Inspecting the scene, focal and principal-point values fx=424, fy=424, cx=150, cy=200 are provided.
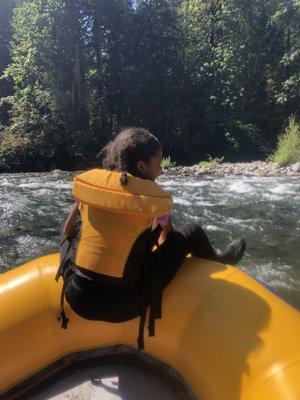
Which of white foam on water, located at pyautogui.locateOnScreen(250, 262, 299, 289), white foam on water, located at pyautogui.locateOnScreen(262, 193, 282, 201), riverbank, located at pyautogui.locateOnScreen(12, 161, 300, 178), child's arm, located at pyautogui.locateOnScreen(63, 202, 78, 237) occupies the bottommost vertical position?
riverbank, located at pyautogui.locateOnScreen(12, 161, 300, 178)

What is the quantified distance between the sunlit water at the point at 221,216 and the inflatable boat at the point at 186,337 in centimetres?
96

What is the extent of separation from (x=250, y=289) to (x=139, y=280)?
486 mm

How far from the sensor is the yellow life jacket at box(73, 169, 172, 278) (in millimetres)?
1626

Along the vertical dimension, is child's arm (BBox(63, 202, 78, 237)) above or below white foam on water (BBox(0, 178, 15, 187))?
above

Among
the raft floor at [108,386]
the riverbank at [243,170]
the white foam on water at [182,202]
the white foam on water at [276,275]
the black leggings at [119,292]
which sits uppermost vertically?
the black leggings at [119,292]

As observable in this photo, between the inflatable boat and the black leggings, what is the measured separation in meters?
0.09

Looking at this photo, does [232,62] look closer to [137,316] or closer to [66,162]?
[66,162]

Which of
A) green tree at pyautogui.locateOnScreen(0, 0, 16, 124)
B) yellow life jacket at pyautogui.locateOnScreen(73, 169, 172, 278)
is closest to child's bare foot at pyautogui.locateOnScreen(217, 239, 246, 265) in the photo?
yellow life jacket at pyautogui.locateOnScreen(73, 169, 172, 278)

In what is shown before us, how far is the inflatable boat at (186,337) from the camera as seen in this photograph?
157 centimetres

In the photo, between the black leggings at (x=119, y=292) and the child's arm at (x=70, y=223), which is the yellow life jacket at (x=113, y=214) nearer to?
the black leggings at (x=119, y=292)

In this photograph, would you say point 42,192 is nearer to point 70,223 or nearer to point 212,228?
point 212,228

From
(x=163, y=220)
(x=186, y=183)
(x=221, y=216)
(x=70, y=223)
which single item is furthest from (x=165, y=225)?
(x=186, y=183)

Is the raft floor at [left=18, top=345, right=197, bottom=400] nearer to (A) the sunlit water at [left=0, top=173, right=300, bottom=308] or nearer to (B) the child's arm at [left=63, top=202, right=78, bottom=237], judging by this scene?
(B) the child's arm at [left=63, top=202, right=78, bottom=237]

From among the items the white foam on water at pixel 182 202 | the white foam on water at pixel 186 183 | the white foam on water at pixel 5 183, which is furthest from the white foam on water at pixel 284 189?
the white foam on water at pixel 5 183
